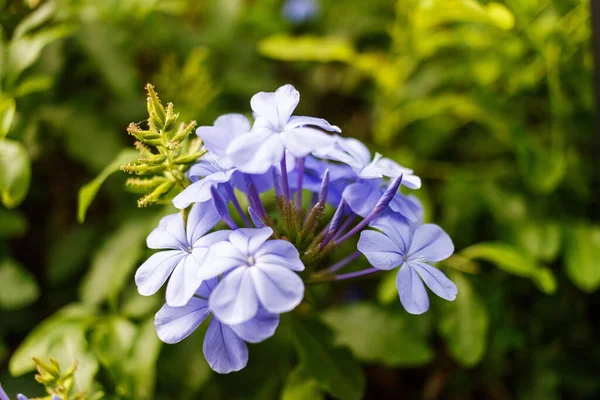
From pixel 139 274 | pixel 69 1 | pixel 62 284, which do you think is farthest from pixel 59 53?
pixel 139 274

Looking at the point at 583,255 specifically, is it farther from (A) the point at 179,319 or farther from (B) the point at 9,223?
(B) the point at 9,223

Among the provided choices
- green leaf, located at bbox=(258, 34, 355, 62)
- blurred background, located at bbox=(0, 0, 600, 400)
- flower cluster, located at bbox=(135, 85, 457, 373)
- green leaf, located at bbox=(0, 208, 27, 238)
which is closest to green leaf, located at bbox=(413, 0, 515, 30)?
blurred background, located at bbox=(0, 0, 600, 400)

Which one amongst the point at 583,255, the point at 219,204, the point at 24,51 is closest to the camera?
the point at 219,204

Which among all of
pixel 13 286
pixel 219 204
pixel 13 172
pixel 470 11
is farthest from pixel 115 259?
pixel 470 11

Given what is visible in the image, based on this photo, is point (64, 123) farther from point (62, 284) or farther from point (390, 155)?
point (390, 155)

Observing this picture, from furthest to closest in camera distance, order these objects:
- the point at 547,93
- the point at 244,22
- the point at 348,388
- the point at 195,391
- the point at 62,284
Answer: the point at 244,22 < the point at 547,93 < the point at 62,284 < the point at 195,391 < the point at 348,388

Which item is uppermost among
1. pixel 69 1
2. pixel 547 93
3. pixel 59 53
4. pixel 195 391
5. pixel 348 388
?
pixel 69 1

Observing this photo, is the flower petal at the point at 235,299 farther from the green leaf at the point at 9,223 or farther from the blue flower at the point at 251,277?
the green leaf at the point at 9,223
